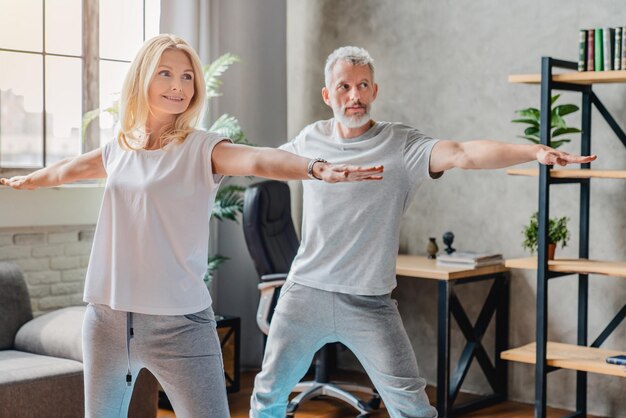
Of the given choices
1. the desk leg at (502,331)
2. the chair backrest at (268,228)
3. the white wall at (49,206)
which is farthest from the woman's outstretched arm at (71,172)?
the desk leg at (502,331)

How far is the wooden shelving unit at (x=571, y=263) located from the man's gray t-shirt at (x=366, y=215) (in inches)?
47.7

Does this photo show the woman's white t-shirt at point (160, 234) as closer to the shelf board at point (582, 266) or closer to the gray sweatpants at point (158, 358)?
the gray sweatpants at point (158, 358)

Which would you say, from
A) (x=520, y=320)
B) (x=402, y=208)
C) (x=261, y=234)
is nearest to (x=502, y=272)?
(x=520, y=320)

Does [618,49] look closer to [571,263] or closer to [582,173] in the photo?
[582,173]

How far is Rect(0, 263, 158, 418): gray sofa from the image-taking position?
11.8ft

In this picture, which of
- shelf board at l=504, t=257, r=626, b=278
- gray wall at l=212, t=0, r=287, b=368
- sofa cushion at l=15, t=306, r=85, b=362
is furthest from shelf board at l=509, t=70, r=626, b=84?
sofa cushion at l=15, t=306, r=85, b=362

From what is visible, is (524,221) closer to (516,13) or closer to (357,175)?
(516,13)

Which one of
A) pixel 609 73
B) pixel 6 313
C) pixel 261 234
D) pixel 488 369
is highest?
pixel 609 73

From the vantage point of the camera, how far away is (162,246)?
7.34 feet

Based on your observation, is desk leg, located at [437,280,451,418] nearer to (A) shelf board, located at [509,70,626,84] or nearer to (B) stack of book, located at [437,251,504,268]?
(B) stack of book, located at [437,251,504,268]

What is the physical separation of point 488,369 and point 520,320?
0.30 m

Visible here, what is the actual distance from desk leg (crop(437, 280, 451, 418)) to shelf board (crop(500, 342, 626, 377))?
0.97ft

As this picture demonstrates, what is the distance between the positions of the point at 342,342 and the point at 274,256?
161cm

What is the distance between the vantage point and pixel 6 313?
416 cm
